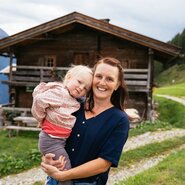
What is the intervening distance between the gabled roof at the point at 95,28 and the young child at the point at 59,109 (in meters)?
12.7

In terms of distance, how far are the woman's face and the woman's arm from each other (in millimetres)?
478

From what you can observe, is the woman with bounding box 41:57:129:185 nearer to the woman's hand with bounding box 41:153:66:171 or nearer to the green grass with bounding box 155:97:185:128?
the woman's hand with bounding box 41:153:66:171

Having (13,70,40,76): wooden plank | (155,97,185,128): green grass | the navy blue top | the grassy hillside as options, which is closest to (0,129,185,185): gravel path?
the navy blue top

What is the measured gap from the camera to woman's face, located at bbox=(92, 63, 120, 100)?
2.58 metres

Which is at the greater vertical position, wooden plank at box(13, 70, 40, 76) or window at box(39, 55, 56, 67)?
window at box(39, 55, 56, 67)

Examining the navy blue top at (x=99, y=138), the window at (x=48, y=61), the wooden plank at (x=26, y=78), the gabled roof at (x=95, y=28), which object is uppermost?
the gabled roof at (x=95, y=28)

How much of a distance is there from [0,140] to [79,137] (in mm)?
11652

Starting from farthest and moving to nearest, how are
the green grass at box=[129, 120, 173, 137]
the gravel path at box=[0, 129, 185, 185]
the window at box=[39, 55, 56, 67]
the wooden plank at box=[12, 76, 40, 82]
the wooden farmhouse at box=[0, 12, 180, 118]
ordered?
the window at box=[39, 55, 56, 67]
the wooden plank at box=[12, 76, 40, 82]
the wooden farmhouse at box=[0, 12, 180, 118]
the green grass at box=[129, 120, 173, 137]
the gravel path at box=[0, 129, 185, 185]

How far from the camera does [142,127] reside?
13.7m

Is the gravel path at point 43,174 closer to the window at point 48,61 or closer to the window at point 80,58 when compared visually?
the window at point 80,58

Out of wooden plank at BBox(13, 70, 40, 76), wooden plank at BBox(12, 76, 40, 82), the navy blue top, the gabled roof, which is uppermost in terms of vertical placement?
the gabled roof

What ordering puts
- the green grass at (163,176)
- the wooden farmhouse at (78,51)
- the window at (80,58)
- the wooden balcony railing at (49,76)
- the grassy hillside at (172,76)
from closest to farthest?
the green grass at (163,176), the wooden farmhouse at (78,51), the wooden balcony railing at (49,76), the window at (80,58), the grassy hillside at (172,76)

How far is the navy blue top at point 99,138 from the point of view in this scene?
2547mm

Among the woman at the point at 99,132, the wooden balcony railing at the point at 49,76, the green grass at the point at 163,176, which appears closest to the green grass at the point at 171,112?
the wooden balcony railing at the point at 49,76
